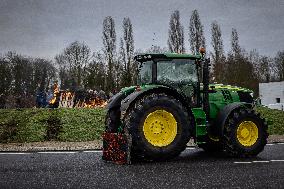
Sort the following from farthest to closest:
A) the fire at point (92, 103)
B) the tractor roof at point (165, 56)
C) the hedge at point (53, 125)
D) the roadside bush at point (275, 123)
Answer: the fire at point (92, 103) < the roadside bush at point (275, 123) < the hedge at point (53, 125) < the tractor roof at point (165, 56)

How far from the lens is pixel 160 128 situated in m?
7.78

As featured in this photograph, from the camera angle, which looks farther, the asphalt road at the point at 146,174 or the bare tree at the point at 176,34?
the bare tree at the point at 176,34

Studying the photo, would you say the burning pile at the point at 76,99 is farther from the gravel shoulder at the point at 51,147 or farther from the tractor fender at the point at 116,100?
the tractor fender at the point at 116,100

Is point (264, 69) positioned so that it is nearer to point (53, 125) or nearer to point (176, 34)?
point (176, 34)

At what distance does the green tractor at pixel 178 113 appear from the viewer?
7.59m

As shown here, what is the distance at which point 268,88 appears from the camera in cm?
6059

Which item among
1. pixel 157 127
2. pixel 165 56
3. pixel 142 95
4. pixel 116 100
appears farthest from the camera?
pixel 116 100

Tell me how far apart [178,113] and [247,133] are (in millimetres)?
1887

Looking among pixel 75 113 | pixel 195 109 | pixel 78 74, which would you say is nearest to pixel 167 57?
pixel 195 109

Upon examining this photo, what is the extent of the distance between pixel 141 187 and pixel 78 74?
46.6 m

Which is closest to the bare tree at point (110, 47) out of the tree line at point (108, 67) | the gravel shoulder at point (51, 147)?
the tree line at point (108, 67)

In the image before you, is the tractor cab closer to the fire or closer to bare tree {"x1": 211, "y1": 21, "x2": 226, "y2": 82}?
the fire

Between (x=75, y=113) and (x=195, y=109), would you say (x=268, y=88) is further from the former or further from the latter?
(x=195, y=109)

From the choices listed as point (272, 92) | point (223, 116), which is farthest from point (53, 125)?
point (272, 92)
